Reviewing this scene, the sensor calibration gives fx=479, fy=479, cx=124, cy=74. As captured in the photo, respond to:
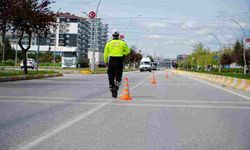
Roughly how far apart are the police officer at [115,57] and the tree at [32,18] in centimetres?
1532

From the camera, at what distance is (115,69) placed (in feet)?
48.8

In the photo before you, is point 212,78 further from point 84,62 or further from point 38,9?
point 84,62

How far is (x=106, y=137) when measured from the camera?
744 centimetres

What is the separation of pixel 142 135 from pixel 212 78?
31.0m

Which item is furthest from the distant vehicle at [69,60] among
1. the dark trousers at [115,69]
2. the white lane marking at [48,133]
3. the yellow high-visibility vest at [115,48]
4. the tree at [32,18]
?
the white lane marking at [48,133]

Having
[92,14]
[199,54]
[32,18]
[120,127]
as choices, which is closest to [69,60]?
[92,14]

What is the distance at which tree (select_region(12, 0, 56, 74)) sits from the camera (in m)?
30.2

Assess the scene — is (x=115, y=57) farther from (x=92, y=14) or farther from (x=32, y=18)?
(x=92, y=14)

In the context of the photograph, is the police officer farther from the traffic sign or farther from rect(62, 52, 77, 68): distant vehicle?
rect(62, 52, 77, 68): distant vehicle

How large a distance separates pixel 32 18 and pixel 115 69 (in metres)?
17.0

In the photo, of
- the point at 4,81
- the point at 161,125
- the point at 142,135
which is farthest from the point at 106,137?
the point at 4,81

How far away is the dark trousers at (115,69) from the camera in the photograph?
14.8 metres

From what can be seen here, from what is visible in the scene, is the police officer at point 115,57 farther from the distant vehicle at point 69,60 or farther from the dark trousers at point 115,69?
the distant vehicle at point 69,60

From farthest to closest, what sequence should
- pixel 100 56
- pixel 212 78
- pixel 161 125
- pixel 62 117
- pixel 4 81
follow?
1. pixel 100 56
2. pixel 212 78
3. pixel 4 81
4. pixel 62 117
5. pixel 161 125
